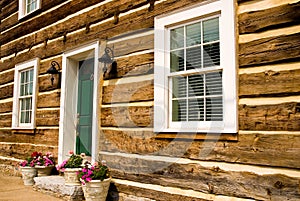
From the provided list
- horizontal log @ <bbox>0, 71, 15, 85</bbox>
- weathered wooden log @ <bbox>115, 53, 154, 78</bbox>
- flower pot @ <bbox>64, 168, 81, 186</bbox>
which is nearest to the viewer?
weathered wooden log @ <bbox>115, 53, 154, 78</bbox>

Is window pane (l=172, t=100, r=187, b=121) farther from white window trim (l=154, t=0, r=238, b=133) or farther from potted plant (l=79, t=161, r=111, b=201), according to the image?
potted plant (l=79, t=161, r=111, b=201)

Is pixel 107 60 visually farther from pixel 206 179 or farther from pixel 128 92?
pixel 206 179

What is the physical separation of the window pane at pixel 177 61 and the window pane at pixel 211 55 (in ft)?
1.08

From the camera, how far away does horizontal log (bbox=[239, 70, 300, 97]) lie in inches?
106

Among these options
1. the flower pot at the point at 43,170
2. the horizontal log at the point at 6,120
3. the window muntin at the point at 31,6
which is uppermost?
the window muntin at the point at 31,6

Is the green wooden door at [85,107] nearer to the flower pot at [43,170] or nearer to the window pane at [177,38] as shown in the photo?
the flower pot at [43,170]

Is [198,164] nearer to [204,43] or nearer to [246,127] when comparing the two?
[246,127]

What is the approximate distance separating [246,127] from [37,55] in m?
4.80

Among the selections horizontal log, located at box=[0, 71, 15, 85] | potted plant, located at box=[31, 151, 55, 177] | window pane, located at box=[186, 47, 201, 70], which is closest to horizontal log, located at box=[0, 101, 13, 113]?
horizontal log, located at box=[0, 71, 15, 85]

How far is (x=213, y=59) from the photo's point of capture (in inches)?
130

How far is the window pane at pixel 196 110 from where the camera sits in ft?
11.1

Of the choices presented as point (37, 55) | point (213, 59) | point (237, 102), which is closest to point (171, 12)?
point (213, 59)

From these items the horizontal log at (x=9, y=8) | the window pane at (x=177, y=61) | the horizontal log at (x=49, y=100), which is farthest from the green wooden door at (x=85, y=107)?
the horizontal log at (x=9, y=8)

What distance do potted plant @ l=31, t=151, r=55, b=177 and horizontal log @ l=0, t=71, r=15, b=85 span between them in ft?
8.21
